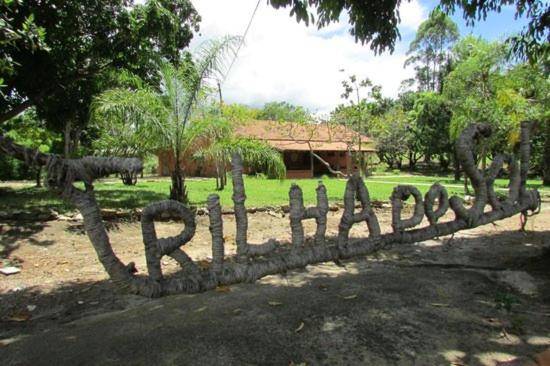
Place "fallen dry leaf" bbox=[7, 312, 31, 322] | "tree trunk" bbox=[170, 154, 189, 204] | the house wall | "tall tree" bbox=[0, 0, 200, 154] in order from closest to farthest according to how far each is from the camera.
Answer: "fallen dry leaf" bbox=[7, 312, 31, 322], "tall tree" bbox=[0, 0, 200, 154], "tree trunk" bbox=[170, 154, 189, 204], the house wall

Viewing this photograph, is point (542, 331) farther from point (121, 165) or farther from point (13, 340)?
point (13, 340)

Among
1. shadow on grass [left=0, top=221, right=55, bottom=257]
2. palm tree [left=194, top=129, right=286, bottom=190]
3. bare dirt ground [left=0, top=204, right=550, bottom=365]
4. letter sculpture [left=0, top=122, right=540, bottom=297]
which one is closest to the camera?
letter sculpture [left=0, top=122, right=540, bottom=297]

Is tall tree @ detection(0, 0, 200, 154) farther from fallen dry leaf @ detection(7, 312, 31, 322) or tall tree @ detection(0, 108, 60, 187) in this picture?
fallen dry leaf @ detection(7, 312, 31, 322)

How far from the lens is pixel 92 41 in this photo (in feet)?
34.7

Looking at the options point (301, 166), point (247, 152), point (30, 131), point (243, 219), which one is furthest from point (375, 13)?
point (301, 166)

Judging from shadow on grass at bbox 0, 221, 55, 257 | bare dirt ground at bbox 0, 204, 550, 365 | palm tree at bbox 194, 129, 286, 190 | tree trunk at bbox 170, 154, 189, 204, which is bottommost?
bare dirt ground at bbox 0, 204, 550, 365

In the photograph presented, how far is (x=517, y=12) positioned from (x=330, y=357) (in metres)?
5.38

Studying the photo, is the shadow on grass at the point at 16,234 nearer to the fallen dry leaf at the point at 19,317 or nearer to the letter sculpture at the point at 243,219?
the fallen dry leaf at the point at 19,317

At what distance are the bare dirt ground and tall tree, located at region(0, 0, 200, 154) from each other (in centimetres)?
433

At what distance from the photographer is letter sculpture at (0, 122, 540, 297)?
2.27 m

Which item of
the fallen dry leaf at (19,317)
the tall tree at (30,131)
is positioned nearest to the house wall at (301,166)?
the tall tree at (30,131)

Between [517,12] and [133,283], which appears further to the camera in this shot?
[517,12]

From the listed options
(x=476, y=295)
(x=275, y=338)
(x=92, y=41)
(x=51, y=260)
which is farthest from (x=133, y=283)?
(x=92, y=41)

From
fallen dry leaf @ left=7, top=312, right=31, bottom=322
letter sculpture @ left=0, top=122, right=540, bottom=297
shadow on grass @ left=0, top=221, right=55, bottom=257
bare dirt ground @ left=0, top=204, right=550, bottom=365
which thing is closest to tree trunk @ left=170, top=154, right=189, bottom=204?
shadow on grass @ left=0, top=221, right=55, bottom=257
